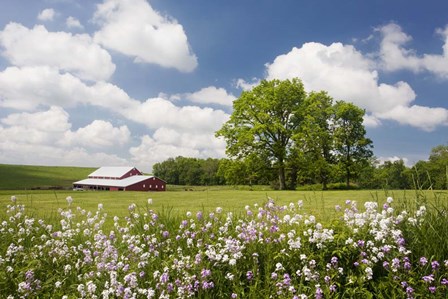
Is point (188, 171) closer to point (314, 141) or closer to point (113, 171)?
point (113, 171)

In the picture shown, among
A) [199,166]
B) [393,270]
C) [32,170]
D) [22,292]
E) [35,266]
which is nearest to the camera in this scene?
[393,270]

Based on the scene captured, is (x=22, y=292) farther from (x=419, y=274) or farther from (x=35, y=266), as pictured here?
(x=419, y=274)

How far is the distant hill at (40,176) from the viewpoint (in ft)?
308

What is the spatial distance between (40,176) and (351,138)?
97.0 meters

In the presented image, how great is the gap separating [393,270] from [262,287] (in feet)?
5.58

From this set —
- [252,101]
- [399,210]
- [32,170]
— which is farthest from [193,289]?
[32,170]

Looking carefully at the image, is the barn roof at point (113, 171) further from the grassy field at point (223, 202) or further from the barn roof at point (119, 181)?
the grassy field at point (223, 202)

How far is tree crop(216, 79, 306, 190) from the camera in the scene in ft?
134

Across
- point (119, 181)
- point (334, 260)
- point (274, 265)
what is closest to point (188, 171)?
point (119, 181)

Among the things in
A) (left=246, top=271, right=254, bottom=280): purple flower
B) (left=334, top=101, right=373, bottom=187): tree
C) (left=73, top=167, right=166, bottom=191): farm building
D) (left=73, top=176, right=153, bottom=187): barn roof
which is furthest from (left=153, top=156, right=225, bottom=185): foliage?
(left=246, top=271, right=254, bottom=280): purple flower

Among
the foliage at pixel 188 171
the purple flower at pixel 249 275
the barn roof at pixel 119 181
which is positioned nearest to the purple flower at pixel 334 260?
the purple flower at pixel 249 275

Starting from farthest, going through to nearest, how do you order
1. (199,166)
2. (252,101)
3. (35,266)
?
(199,166), (252,101), (35,266)

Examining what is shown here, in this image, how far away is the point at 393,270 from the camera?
452 centimetres

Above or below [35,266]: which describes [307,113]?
above
